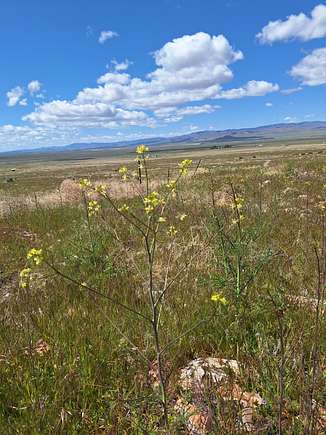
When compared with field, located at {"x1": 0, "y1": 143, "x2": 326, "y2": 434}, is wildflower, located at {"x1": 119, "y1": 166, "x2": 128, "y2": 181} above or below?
above

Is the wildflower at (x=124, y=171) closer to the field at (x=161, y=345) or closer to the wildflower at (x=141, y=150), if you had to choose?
the field at (x=161, y=345)

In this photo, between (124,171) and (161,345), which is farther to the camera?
(161,345)

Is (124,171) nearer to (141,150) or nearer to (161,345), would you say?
(141,150)

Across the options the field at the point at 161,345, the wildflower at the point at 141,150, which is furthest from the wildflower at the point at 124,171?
the wildflower at the point at 141,150

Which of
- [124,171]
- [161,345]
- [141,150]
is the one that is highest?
[141,150]

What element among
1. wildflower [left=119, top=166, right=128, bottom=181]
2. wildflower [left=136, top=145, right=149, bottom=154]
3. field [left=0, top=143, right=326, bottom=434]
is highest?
wildflower [left=136, top=145, right=149, bottom=154]

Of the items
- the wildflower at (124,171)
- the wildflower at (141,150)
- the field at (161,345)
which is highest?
the wildflower at (141,150)

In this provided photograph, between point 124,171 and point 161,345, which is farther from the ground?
point 124,171

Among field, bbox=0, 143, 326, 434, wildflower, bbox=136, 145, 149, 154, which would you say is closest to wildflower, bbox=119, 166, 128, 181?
field, bbox=0, 143, 326, 434

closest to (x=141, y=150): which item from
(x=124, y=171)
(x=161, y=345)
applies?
(x=124, y=171)

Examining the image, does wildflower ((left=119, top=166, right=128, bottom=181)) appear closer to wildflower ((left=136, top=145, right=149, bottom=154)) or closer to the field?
the field

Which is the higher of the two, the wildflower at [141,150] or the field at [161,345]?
the wildflower at [141,150]

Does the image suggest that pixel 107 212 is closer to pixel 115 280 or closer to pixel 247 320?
pixel 115 280

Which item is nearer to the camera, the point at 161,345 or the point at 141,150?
the point at 141,150
